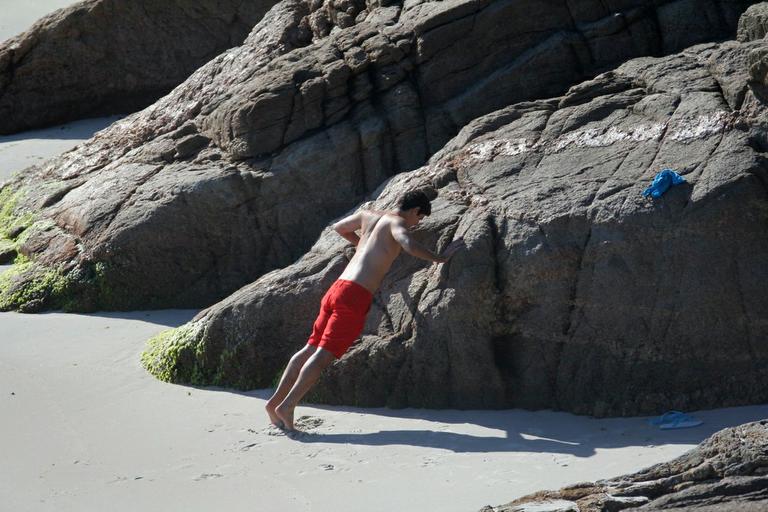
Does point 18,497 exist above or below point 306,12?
below

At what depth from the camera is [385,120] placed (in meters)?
10.5

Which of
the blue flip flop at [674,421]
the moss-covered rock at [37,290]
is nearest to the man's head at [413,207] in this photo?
the blue flip flop at [674,421]

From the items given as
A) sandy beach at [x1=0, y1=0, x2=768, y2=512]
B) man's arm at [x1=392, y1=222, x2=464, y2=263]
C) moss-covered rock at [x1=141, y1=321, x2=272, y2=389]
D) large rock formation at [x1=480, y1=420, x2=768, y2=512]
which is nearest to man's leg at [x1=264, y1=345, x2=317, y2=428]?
sandy beach at [x1=0, y1=0, x2=768, y2=512]

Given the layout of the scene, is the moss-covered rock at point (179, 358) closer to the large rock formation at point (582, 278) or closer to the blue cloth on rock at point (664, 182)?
the large rock formation at point (582, 278)

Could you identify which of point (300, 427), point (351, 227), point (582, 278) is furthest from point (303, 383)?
point (582, 278)

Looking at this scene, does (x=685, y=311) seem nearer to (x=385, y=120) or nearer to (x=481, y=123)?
(x=481, y=123)

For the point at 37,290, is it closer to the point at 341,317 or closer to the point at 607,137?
the point at 341,317

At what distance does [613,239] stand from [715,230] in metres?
0.69

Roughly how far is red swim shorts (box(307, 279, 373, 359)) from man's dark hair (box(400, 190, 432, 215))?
0.69 metres

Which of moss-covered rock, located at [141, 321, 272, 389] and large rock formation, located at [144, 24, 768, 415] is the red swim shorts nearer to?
large rock formation, located at [144, 24, 768, 415]

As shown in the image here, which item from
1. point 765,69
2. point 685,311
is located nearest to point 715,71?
point 765,69

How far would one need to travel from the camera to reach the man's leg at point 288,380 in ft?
26.3

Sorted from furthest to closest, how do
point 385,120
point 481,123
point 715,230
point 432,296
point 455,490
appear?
point 385,120 < point 481,123 < point 432,296 < point 715,230 < point 455,490

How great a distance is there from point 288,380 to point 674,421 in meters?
2.69
